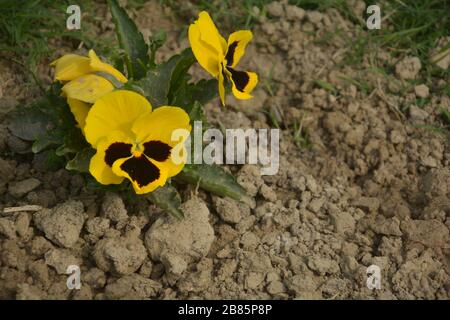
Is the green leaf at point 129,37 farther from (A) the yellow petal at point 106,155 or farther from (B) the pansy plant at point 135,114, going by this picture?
(A) the yellow petal at point 106,155

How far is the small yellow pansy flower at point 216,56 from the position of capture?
261cm

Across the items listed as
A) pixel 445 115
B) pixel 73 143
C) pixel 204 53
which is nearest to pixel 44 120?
pixel 73 143

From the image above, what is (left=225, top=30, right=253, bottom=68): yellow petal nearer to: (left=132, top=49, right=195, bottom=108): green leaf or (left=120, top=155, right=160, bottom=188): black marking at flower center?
(left=132, top=49, right=195, bottom=108): green leaf

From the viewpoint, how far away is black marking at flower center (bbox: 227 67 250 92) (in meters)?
2.65

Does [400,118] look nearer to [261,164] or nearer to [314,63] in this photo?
[314,63]

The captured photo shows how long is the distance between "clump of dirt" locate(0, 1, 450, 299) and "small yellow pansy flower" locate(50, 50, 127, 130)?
450 millimetres

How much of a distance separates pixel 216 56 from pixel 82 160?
63 cm

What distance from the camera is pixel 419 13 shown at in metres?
3.91

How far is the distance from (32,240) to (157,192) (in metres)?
0.51

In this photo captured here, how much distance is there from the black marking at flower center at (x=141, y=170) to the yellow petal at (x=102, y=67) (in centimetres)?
34

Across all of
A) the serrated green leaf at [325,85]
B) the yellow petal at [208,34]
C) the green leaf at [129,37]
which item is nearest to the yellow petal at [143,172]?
the yellow petal at [208,34]

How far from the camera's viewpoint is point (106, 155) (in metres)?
2.51

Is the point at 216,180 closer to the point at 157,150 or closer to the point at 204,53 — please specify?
the point at 157,150

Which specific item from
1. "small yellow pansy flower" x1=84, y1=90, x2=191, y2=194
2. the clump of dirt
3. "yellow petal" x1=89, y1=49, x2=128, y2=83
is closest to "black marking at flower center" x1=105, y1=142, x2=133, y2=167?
"small yellow pansy flower" x1=84, y1=90, x2=191, y2=194
